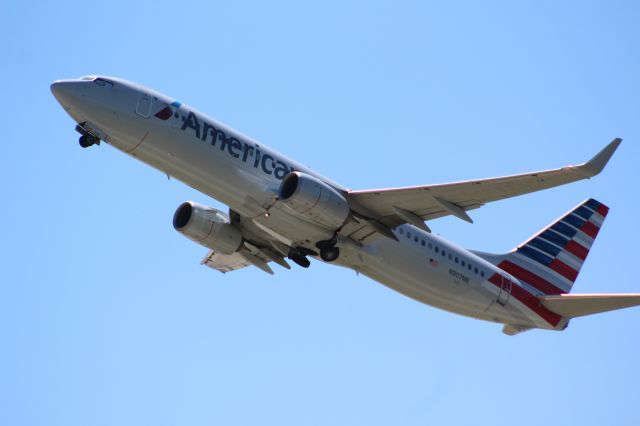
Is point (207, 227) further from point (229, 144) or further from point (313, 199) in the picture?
point (313, 199)

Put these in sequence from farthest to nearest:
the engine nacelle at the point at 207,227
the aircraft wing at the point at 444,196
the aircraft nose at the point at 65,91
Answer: the engine nacelle at the point at 207,227, the aircraft nose at the point at 65,91, the aircraft wing at the point at 444,196

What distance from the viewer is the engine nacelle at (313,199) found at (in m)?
34.4

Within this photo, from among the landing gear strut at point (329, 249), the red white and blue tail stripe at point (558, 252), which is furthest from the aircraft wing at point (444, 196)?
the red white and blue tail stripe at point (558, 252)

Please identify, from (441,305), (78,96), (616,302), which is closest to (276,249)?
(441,305)

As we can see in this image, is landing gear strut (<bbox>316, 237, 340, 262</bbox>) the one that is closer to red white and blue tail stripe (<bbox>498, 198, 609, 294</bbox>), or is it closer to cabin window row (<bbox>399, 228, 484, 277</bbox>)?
cabin window row (<bbox>399, 228, 484, 277</bbox>)

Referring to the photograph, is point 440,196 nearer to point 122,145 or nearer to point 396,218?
point 396,218

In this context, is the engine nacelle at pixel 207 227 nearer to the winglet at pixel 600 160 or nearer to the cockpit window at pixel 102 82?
the cockpit window at pixel 102 82

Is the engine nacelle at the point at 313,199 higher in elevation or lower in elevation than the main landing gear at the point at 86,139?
lower

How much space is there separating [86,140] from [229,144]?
16.7ft

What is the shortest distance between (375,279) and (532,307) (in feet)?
26.0

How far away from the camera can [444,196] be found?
114 ft

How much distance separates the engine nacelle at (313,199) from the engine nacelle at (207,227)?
19.5 ft

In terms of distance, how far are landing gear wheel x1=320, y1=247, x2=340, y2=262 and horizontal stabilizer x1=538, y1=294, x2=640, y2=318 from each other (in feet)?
34.9

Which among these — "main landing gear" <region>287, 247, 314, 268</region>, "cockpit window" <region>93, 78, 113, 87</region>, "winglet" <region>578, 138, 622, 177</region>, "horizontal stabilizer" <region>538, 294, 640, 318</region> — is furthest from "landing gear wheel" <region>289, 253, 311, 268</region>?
"winglet" <region>578, 138, 622, 177</region>
